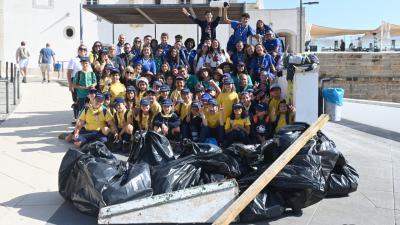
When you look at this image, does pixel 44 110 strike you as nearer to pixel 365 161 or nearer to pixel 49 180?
pixel 49 180

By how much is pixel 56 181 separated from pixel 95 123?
1839 mm

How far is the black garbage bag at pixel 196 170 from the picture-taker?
4508mm

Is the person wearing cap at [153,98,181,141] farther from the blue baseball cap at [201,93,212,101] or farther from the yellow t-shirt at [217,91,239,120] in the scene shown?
the yellow t-shirt at [217,91,239,120]

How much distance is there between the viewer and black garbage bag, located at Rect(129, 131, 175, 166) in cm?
527

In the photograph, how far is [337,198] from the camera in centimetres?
516

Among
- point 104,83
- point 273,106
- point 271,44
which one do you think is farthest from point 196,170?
point 271,44

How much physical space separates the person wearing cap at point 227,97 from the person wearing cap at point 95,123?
1.79 m

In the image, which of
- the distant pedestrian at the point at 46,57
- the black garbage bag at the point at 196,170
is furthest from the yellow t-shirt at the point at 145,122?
the distant pedestrian at the point at 46,57

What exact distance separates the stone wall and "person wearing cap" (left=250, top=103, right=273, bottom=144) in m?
22.2

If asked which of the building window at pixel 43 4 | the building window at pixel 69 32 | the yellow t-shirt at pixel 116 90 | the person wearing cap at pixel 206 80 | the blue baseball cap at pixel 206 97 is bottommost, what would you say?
the blue baseball cap at pixel 206 97

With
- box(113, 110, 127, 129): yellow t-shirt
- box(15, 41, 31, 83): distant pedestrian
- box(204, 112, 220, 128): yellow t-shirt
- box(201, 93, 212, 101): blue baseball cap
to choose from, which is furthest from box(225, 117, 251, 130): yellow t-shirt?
box(15, 41, 31, 83): distant pedestrian

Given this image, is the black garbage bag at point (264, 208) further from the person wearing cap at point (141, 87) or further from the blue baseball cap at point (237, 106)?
the person wearing cap at point (141, 87)

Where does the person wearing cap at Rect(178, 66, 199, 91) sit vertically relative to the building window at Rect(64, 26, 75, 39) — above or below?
below

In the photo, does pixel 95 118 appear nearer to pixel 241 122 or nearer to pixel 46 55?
Result: pixel 241 122
